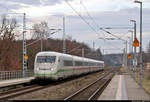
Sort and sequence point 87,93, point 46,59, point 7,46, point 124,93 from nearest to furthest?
point 124,93, point 87,93, point 46,59, point 7,46

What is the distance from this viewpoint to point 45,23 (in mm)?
66625

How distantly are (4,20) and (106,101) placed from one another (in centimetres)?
4058

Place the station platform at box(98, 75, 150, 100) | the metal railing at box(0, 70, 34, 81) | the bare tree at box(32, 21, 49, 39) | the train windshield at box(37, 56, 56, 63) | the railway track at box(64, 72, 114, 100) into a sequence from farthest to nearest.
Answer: the bare tree at box(32, 21, 49, 39), the metal railing at box(0, 70, 34, 81), the train windshield at box(37, 56, 56, 63), the railway track at box(64, 72, 114, 100), the station platform at box(98, 75, 150, 100)

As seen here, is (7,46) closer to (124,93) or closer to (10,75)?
(10,75)

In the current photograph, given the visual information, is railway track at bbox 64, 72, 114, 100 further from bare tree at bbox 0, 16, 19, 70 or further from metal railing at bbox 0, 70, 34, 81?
bare tree at bbox 0, 16, 19, 70

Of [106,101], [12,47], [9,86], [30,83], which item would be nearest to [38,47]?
[12,47]

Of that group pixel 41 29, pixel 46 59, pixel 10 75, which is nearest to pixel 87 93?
pixel 46 59

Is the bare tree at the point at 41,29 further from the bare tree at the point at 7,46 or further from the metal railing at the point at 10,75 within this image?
the metal railing at the point at 10,75

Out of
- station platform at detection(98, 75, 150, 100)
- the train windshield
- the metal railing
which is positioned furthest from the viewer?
the metal railing

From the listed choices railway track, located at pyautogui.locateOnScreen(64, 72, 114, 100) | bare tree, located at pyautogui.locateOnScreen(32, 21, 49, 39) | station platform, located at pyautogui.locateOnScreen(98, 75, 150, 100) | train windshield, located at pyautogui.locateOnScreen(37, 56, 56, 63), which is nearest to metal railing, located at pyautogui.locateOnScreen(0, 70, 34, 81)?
train windshield, located at pyautogui.locateOnScreen(37, 56, 56, 63)

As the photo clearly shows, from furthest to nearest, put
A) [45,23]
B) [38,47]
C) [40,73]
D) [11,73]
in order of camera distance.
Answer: [45,23], [38,47], [11,73], [40,73]

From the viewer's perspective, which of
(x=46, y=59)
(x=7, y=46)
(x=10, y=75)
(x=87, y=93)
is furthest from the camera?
(x=7, y=46)

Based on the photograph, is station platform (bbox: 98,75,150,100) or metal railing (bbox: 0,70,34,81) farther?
metal railing (bbox: 0,70,34,81)

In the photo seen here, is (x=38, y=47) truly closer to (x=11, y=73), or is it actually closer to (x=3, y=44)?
(x=3, y=44)
